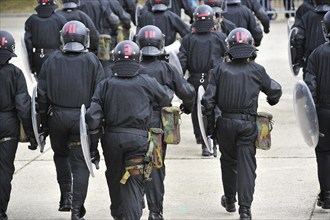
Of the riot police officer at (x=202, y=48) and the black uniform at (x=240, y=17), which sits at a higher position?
the riot police officer at (x=202, y=48)

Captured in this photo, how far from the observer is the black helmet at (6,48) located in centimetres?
1075

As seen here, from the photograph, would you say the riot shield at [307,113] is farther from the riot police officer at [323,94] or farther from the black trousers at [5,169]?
the black trousers at [5,169]

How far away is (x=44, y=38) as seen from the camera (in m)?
15.4

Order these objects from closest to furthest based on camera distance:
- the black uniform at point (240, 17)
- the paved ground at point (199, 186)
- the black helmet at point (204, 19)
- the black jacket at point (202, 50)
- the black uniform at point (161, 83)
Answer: the black uniform at point (161, 83), the paved ground at point (199, 186), the black helmet at point (204, 19), the black jacket at point (202, 50), the black uniform at point (240, 17)

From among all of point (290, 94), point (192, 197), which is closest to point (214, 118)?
point (192, 197)

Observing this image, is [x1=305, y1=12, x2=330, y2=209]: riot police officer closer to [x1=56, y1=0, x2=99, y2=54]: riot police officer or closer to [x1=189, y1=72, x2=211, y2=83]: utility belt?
[x1=189, y1=72, x2=211, y2=83]: utility belt

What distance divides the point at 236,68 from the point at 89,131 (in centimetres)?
172

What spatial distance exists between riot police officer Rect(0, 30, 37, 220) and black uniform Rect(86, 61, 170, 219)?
122 centimetres

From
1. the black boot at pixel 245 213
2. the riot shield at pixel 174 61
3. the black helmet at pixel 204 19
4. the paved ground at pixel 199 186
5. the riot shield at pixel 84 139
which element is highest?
the riot shield at pixel 84 139

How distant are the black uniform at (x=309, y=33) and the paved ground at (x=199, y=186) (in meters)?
1.28

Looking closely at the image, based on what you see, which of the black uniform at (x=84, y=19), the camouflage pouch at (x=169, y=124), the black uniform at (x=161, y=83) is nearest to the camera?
the camouflage pouch at (x=169, y=124)

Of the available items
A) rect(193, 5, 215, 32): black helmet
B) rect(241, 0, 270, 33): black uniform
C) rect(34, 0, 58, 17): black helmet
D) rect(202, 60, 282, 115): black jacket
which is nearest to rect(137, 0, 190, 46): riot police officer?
rect(34, 0, 58, 17): black helmet

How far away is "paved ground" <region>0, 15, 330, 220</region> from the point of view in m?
11.2

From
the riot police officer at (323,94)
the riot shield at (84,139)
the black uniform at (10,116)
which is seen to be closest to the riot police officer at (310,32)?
the riot police officer at (323,94)
